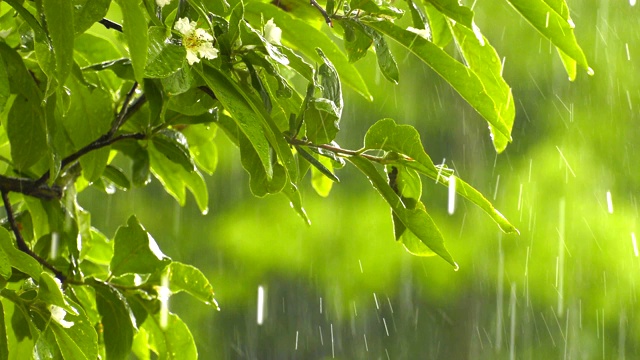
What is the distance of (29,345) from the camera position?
0.60m

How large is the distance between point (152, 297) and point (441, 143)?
156 inches

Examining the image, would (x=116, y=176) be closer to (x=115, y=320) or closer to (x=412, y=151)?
(x=115, y=320)

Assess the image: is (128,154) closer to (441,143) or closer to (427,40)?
(427,40)

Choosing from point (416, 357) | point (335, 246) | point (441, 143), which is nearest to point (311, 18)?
point (335, 246)

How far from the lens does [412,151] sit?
1.74 ft

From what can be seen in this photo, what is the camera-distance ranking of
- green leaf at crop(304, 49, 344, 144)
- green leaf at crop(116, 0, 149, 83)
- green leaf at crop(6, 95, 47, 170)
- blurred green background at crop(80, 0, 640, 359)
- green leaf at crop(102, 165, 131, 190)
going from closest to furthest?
1. green leaf at crop(116, 0, 149, 83)
2. green leaf at crop(304, 49, 344, 144)
3. green leaf at crop(6, 95, 47, 170)
4. green leaf at crop(102, 165, 131, 190)
5. blurred green background at crop(80, 0, 640, 359)

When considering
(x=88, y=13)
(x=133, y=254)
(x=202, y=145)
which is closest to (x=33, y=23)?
(x=88, y=13)

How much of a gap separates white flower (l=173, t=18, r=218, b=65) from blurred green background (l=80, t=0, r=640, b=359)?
3.59 meters

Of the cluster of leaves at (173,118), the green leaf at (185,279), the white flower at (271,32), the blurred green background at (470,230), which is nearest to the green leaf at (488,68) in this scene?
the cluster of leaves at (173,118)

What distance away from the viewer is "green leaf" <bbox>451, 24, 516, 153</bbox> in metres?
0.59

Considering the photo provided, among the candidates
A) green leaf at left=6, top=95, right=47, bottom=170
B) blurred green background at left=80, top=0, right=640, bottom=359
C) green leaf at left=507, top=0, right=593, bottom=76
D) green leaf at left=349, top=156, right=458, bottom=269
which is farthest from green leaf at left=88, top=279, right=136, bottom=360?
blurred green background at left=80, top=0, right=640, bottom=359

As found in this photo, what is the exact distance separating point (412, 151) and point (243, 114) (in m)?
0.13

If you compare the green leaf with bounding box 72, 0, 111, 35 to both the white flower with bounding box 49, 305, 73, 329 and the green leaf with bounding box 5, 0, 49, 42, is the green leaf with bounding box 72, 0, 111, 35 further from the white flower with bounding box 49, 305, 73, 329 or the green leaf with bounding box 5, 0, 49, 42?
the white flower with bounding box 49, 305, 73, 329

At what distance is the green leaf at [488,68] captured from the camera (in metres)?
0.59
